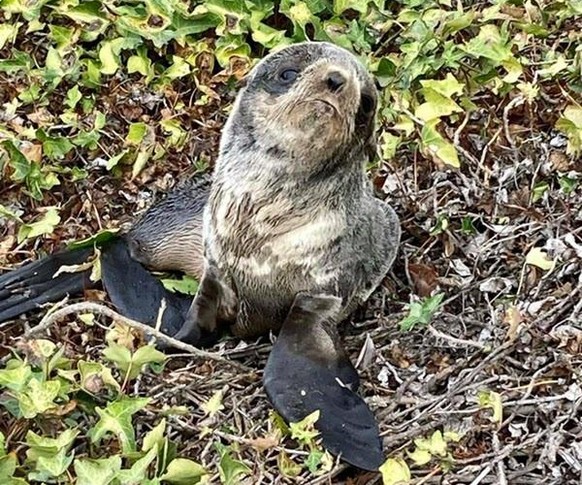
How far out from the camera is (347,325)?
4.76 m

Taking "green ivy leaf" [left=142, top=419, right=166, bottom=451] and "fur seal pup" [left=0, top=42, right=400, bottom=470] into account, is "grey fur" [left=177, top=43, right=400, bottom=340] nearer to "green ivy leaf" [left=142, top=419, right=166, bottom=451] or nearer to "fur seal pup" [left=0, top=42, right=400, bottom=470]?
"fur seal pup" [left=0, top=42, right=400, bottom=470]

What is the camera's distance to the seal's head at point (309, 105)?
4.21m

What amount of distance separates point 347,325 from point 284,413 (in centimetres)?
82

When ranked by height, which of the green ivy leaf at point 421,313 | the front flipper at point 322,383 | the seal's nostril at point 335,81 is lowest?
the front flipper at point 322,383

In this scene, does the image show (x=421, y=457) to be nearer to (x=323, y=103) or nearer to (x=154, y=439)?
(x=154, y=439)

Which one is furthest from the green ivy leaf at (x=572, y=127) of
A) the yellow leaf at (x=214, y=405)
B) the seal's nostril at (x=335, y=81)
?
the yellow leaf at (x=214, y=405)

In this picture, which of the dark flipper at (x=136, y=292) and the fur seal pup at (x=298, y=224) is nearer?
the fur seal pup at (x=298, y=224)

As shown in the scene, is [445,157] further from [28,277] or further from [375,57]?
[28,277]

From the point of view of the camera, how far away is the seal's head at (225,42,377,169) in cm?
421

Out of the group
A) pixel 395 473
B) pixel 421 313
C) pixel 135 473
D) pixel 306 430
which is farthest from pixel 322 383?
pixel 135 473

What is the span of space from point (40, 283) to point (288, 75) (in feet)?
4.33

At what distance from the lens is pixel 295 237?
451 cm

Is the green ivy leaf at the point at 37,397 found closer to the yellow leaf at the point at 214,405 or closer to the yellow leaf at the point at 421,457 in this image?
the yellow leaf at the point at 214,405

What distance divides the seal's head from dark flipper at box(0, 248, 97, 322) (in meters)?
0.88
